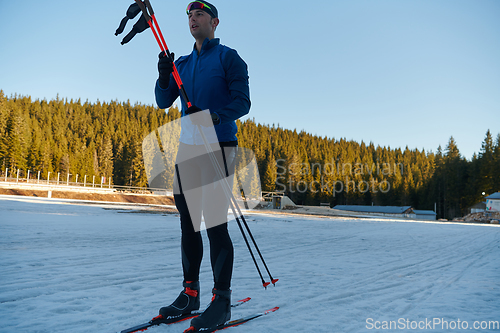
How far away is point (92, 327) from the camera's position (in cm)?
189

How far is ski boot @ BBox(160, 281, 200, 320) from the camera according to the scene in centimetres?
204

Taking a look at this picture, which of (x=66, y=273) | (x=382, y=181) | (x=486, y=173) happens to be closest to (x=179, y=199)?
(x=66, y=273)

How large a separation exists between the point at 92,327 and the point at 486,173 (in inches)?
2868

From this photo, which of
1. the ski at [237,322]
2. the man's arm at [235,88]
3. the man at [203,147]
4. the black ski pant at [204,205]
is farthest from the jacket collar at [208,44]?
the ski at [237,322]

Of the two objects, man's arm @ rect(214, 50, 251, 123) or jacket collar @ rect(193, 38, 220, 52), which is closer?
man's arm @ rect(214, 50, 251, 123)

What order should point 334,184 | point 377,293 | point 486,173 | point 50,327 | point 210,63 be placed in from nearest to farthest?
point 50,327 < point 210,63 < point 377,293 < point 486,173 < point 334,184

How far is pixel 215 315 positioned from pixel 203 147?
3.70ft

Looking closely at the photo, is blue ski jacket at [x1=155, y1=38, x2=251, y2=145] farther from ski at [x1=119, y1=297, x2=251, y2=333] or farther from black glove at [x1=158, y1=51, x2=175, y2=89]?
ski at [x1=119, y1=297, x2=251, y2=333]

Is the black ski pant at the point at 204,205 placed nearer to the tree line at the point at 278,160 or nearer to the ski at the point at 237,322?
the ski at the point at 237,322

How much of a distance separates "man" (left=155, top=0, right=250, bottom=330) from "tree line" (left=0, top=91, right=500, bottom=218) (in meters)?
64.7

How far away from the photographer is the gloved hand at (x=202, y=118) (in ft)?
6.26

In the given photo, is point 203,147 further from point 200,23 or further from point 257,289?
point 257,289

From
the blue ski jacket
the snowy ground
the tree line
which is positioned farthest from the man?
the tree line

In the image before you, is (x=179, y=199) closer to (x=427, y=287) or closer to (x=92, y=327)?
(x=92, y=327)
